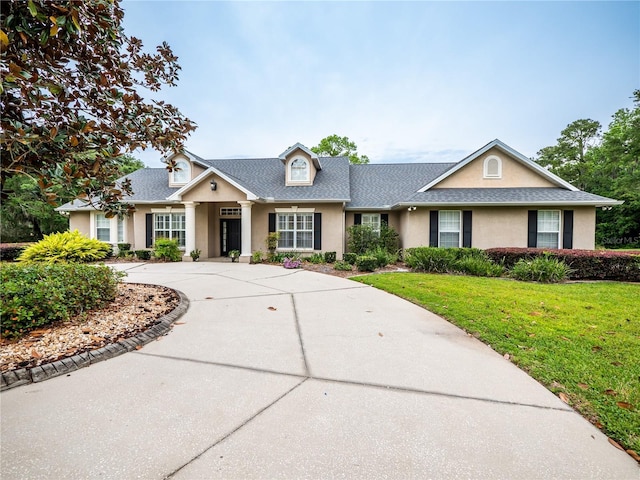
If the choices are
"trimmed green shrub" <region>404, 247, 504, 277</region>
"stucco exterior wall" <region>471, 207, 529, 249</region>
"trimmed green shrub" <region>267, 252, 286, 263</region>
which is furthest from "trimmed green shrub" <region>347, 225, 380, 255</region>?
"stucco exterior wall" <region>471, 207, 529, 249</region>

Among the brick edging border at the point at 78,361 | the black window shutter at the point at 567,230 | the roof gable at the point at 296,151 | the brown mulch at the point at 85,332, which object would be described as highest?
the roof gable at the point at 296,151

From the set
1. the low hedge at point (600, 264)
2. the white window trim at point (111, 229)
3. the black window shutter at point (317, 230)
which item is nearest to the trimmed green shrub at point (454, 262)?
the low hedge at point (600, 264)

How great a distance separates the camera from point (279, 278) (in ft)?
29.8

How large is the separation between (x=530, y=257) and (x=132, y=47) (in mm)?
12200

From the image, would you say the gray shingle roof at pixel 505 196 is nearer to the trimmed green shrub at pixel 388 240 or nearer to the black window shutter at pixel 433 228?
the black window shutter at pixel 433 228

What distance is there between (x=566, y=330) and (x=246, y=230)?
11.6 meters

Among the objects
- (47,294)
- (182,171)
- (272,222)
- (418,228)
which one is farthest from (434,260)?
(182,171)

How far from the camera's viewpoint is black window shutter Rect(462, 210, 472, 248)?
1254 cm

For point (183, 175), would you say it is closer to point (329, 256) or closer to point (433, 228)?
point (329, 256)

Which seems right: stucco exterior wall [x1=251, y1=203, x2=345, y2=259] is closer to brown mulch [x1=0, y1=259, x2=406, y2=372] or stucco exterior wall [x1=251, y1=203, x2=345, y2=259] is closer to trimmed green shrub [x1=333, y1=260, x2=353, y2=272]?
trimmed green shrub [x1=333, y1=260, x2=353, y2=272]

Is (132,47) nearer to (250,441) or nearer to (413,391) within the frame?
(250,441)

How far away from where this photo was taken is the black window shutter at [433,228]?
41.8 ft

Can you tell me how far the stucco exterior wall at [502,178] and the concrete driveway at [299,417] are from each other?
11.2m

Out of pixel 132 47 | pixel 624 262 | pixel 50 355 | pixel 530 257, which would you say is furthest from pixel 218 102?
pixel 624 262
